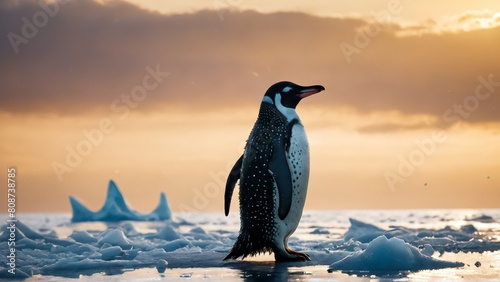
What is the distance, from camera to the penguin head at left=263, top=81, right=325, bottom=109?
29.7ft

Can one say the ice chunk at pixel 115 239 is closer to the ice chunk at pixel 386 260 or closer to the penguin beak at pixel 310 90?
the penguin beak at pixel 310 90

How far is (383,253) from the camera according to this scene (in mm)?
8422

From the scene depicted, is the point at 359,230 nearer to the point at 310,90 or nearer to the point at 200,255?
the point at 200,255

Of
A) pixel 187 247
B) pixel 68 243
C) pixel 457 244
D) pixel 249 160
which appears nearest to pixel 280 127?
pixel 249 160

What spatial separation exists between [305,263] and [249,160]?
50.8 inches

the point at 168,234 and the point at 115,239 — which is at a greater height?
the point at 168,234

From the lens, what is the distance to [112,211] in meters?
34.1

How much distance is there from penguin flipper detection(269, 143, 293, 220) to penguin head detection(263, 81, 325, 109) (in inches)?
30.6

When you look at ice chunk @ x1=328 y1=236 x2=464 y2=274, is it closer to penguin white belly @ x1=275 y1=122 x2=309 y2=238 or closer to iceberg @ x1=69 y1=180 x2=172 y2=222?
penguin white belly @ x1=275 y1=122 x2=309 y2=238

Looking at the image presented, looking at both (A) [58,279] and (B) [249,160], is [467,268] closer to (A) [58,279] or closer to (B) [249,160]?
(B) [249,160]

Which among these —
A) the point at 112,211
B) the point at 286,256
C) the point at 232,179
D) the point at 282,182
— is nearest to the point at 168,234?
the point at 232,179

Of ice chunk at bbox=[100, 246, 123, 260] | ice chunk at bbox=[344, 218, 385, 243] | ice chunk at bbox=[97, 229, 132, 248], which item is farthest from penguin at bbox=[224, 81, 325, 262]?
ice chunk at bbox=[344, 218, 385, 243]

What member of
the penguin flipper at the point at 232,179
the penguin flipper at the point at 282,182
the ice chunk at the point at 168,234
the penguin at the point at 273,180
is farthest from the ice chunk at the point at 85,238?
the penguin flipper at the point at 282,182

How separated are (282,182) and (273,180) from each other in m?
0.13
